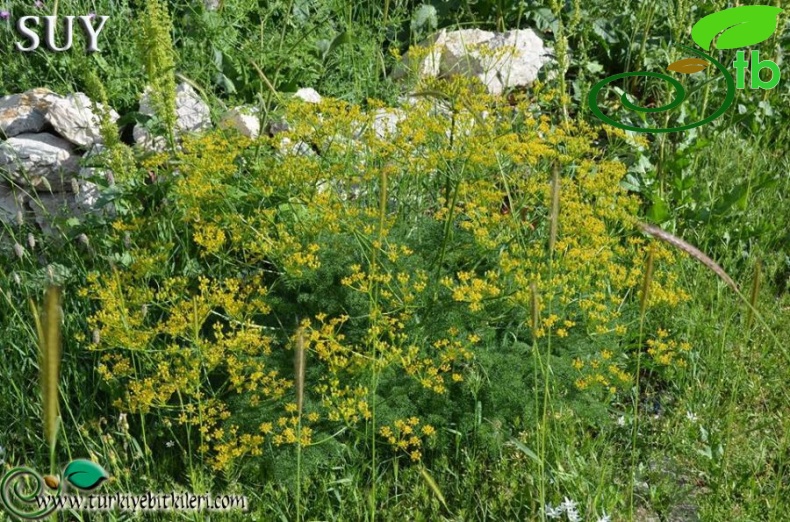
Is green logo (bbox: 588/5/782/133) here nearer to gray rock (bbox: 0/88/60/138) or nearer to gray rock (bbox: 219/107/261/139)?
gray rock (bbox: 219/107/261/139)

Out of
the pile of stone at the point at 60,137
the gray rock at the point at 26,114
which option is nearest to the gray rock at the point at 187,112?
the pile of stone at the point at 60,137

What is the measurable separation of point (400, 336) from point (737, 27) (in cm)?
306

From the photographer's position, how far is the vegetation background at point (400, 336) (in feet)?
9.12

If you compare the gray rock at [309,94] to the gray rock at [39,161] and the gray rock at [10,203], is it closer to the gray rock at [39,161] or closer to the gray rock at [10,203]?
the gray rock at [39,161]

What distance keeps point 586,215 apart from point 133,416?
1.69 m

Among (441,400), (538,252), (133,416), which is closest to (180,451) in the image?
(133,416)

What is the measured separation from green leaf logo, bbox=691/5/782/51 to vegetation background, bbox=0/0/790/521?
1.04m

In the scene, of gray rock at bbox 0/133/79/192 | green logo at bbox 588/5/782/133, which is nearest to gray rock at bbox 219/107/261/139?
gray rock at bbox 0/133/79/192

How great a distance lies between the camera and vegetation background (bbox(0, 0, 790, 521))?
2.78 meters

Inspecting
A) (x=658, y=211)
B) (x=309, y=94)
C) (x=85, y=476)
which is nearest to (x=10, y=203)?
(x=309, y=94)

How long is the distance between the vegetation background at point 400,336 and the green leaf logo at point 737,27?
1.04 meters

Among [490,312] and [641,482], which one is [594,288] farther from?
[641,482]

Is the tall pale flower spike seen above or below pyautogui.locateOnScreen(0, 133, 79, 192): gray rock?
above

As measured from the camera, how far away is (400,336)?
115 inches
